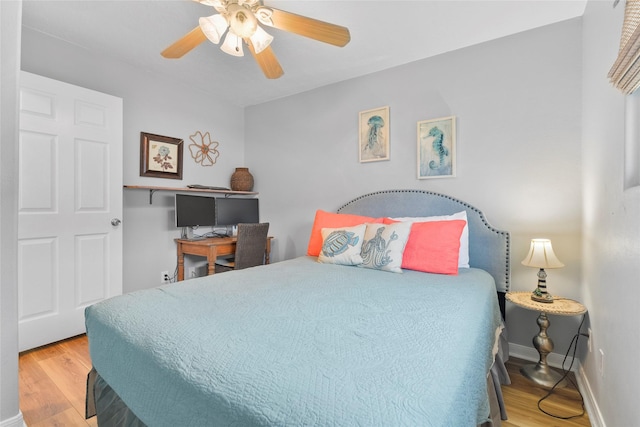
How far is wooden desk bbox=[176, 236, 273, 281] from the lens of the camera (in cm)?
299

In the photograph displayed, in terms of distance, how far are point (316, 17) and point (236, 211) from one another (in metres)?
2.29

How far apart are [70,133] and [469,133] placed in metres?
3.23

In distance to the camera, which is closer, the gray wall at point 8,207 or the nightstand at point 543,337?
the gray wall at point 8,207

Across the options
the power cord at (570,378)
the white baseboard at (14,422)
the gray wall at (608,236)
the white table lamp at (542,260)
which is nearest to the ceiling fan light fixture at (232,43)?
the gray wall at (608,236)

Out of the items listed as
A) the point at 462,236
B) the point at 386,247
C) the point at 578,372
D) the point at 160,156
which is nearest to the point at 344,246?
the point at 386,247

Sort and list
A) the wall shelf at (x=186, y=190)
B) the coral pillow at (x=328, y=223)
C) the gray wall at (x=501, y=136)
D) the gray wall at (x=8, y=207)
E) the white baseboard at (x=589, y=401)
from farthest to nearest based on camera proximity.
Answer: the wall shelf at (x=186, y=190) → the coral pillow at (x=328, y=223) → the gray wall at (x=501, y=136) → the white baseboard at (x=589, y=401) → the gray wall at (x=8, y=207)

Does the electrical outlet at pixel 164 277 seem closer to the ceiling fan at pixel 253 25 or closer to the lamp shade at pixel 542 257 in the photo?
the ceiling fan at pixel 253 25

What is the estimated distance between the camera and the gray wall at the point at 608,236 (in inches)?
42.9

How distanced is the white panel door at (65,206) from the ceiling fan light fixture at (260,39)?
5.40ft

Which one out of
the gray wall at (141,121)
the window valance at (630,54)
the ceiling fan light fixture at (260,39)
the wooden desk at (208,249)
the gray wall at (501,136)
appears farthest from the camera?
the wooden desk at (208,249)

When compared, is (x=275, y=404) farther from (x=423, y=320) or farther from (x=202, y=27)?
(x=202, y=27)

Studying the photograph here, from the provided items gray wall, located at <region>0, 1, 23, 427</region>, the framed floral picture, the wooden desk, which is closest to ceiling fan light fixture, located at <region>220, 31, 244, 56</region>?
gray wall, located at <region>0, 1, 23, 427</region>

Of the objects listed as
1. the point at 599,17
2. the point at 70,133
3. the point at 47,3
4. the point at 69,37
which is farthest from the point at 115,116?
the point at 599,17

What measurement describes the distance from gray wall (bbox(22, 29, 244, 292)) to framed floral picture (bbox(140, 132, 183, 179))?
2.2 inches
